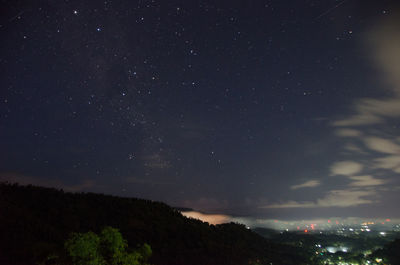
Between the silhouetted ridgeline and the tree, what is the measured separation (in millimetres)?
5230

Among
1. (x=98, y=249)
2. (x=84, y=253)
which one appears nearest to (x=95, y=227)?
(x=98, y=249)

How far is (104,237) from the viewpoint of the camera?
25.5m

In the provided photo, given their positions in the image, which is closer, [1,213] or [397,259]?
[1,213]

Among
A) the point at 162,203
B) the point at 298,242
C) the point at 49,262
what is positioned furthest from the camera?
the point at 298,242

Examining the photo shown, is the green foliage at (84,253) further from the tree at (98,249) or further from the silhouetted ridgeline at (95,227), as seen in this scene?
the silhouetted ridgeline at (95,227)

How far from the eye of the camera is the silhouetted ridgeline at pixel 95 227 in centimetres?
3112

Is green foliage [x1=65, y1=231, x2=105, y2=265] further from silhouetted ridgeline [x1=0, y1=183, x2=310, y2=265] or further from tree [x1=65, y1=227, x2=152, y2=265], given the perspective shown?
silhouetted ridgeline [x1=0, y1=183, x2=310, y2=265]

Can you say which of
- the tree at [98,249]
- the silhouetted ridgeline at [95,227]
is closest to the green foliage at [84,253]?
the tree at [98,249]

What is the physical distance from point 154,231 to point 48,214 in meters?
30.0

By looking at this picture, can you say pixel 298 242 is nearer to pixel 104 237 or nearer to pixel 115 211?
pixel 115 211

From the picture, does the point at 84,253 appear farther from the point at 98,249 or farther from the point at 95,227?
the point at 95,227

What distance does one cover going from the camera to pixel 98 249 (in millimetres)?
24984

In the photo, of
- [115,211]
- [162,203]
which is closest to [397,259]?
[162,203]

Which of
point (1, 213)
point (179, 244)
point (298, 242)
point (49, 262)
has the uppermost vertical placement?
point (1, 213)
